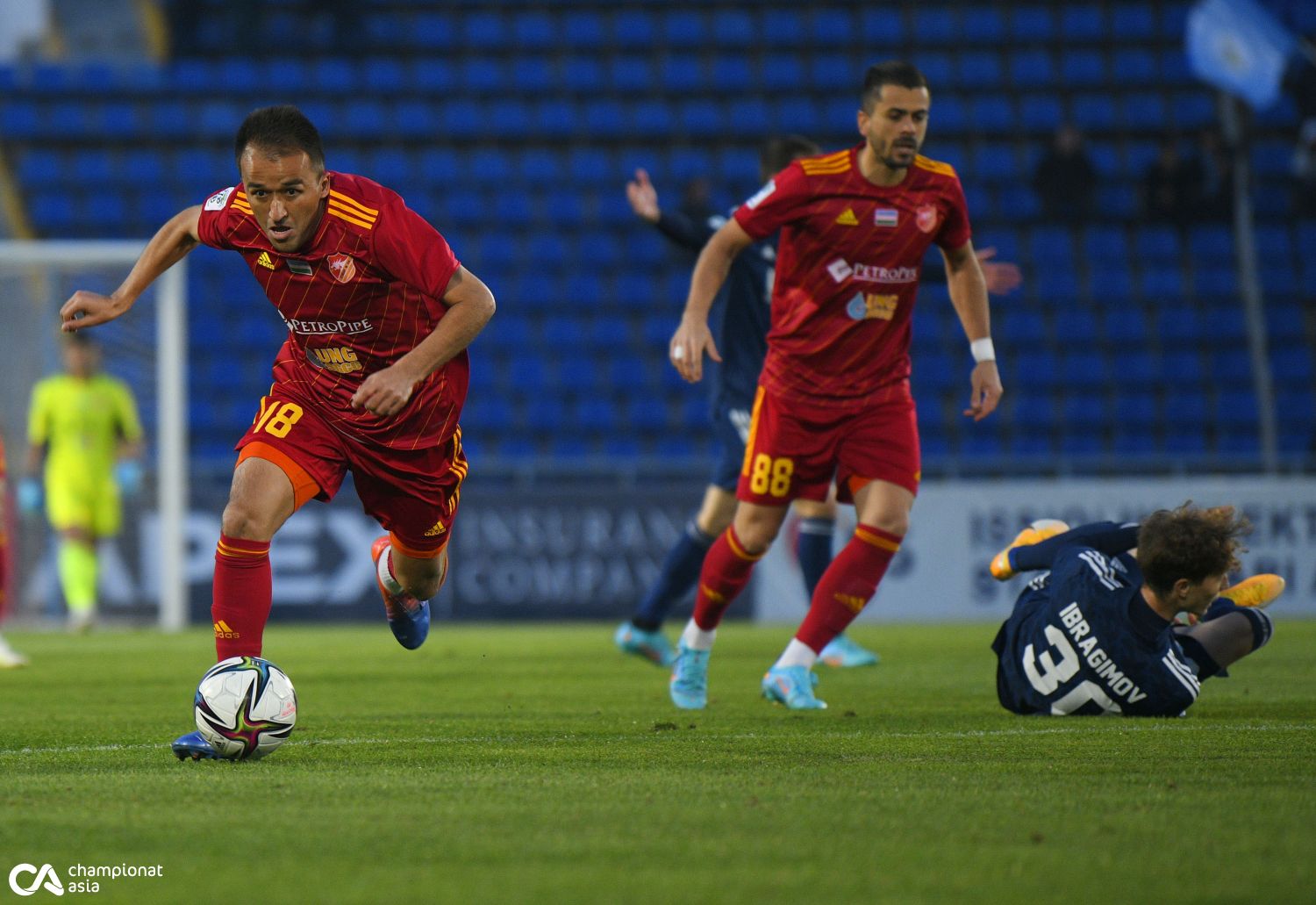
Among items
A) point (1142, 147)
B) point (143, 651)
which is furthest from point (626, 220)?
point (143, 651)

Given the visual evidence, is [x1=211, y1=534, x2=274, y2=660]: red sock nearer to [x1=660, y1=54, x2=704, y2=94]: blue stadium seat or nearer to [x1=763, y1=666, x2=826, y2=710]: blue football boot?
[x1=763, y1=666, x2=826, y2=710]: blue football boot

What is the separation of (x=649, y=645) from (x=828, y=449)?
8.51 feet

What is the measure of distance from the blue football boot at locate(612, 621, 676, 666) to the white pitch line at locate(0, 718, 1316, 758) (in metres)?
3.11

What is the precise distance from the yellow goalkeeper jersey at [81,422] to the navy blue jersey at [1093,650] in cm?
879

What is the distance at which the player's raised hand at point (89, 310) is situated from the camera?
15.6 ft

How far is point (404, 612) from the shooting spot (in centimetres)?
611

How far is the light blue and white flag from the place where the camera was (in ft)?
50.6

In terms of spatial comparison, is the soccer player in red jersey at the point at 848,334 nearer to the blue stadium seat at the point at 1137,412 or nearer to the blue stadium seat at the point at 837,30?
the blue stadium seat at the point at 1137,412

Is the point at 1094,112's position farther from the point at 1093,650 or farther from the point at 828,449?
the point at 1093,650

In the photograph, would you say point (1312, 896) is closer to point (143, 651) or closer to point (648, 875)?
point (648, 875)

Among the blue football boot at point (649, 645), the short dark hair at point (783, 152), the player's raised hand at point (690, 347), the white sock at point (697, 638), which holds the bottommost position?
the blue football boot at point (649, 645)

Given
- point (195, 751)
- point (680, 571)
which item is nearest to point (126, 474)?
point (680, 571)

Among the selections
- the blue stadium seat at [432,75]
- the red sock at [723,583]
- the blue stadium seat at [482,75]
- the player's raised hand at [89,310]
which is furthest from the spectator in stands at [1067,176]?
the player's raised hand at [89,310]

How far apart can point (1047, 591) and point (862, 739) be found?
1.08 m
